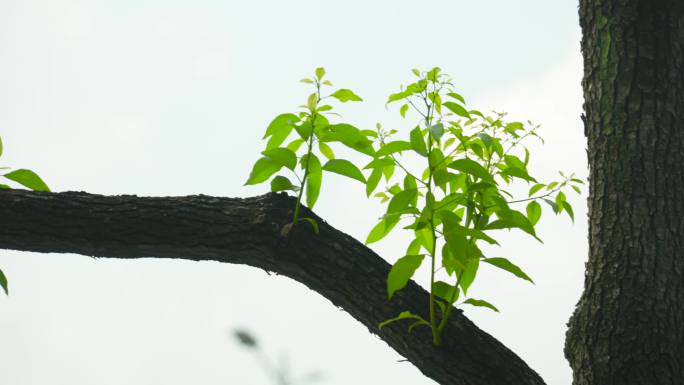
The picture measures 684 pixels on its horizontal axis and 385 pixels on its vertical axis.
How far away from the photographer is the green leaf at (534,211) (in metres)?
1.99

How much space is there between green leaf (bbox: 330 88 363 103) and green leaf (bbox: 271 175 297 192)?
24 centimetres

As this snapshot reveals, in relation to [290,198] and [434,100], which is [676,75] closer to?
[434,100]

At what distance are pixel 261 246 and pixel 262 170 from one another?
0.19m

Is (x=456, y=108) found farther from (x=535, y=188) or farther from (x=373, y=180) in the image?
(x=535, y=188)

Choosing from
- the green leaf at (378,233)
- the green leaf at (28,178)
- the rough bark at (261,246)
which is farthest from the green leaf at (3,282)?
the green leaf at (378,233)

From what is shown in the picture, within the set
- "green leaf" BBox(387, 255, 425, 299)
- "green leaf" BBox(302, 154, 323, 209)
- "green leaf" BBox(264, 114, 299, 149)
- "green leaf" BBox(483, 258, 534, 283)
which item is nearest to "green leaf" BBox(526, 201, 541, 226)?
"green leaf" BBox(483, 258, 534, 283)

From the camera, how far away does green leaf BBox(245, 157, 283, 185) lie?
181 cm

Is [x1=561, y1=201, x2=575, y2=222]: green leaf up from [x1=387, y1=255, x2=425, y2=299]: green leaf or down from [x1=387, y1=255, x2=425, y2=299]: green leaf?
up

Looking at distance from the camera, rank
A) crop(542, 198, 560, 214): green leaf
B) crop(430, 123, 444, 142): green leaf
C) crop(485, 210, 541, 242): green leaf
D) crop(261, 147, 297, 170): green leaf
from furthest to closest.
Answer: crop(542, 198, 560, 214): green leaf
crop(261, 147, 297, 170): green leaf
crop(485, 210, 541, 242): green leaf
crop(430, 123, 444, 142): green leaf

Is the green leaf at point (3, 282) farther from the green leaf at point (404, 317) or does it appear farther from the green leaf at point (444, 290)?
the green leaf at point (444, 290)

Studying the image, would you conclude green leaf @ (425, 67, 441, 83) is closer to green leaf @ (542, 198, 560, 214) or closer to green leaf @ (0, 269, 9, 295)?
green leaf @ (542, 198, 560, 214)

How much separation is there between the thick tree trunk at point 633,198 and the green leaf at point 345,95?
2.17 ft

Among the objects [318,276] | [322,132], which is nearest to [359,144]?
[322,132]

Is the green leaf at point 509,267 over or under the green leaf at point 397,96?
under
